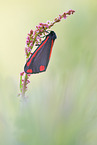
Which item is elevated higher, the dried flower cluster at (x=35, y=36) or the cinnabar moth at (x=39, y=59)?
the dried flower cluster at (x=35, y=36)

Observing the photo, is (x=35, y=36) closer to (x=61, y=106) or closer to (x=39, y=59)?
(x=39, y=59)

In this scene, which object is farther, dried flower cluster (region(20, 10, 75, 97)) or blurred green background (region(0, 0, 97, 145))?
dried flower cluster (region(20, 10, 75, 97))

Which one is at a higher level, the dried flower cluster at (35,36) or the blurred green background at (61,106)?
the dried flower cluster at (35,36)

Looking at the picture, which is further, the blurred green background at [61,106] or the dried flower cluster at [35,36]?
the dried flower cluster at [35,36]

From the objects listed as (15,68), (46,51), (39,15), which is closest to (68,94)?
(46,51)

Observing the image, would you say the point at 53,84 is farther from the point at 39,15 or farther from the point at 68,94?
the point at 39,15

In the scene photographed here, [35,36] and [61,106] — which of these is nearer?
[61,106]

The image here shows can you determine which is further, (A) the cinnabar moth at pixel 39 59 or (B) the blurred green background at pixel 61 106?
(A) the cinnabar moth at pixel 39 59

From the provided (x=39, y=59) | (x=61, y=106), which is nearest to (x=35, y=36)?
(x=39, y=59)
